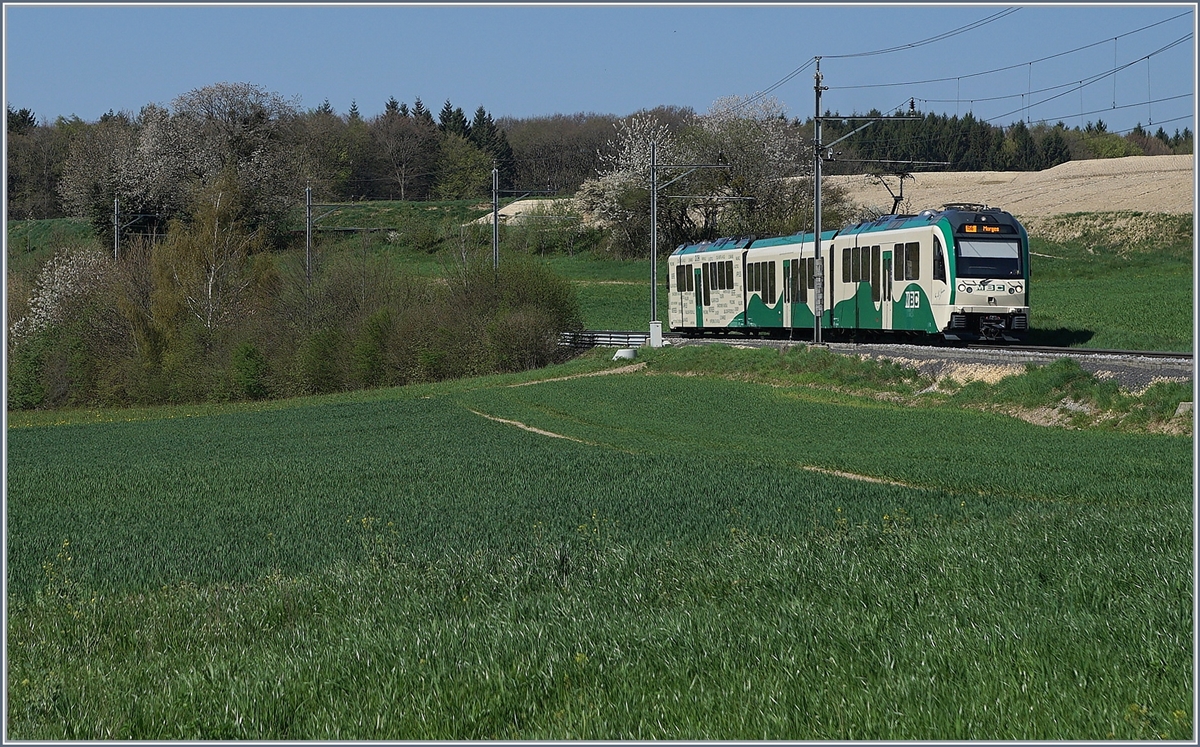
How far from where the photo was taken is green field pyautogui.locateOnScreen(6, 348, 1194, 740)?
264 inches

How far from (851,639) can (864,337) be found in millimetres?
34148

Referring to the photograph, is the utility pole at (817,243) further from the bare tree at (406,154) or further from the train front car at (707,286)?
the bare tree at (406,154)

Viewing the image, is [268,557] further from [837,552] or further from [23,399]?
[23,399]

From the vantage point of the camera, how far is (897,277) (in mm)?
33719

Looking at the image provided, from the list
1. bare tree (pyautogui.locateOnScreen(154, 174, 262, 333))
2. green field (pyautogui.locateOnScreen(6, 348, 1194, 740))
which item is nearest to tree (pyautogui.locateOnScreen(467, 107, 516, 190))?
bare tree (pyautogui.locateOnScreen(154, 174, 262, 333))

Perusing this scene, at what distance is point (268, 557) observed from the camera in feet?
44.7

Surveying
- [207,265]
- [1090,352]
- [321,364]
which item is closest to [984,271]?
[1090,352]

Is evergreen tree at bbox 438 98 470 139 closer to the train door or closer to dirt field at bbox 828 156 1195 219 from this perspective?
dirt field at bbox 828 156 1195 219

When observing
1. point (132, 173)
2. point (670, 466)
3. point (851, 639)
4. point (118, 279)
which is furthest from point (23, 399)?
point (851, 639)

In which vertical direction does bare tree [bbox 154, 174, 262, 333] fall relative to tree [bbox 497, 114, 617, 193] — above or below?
below

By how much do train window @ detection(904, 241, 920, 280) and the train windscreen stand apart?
1262 millimetres

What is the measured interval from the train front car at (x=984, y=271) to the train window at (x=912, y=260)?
102cm

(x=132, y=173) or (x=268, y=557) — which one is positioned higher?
(x=132, y=173)

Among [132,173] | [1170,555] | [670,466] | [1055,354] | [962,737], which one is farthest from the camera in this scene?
[132,173]
